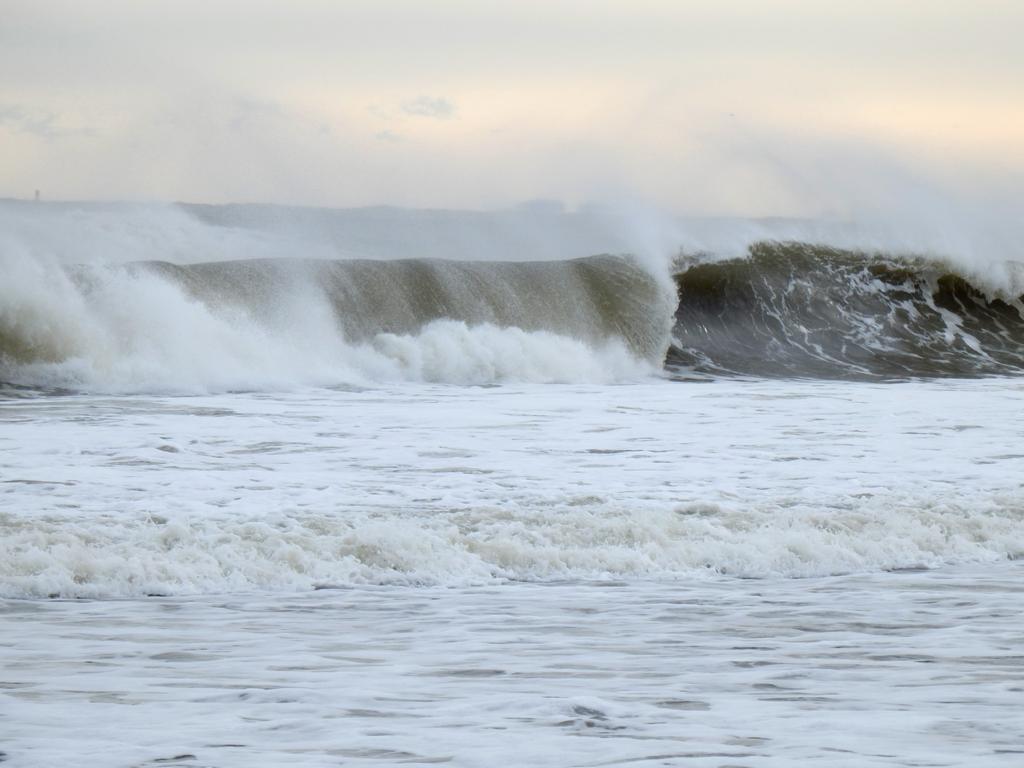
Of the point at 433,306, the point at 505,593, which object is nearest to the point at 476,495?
the point at 505,593

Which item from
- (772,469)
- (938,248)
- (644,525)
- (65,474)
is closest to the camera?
(644,525)

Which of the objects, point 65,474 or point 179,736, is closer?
point 179,736

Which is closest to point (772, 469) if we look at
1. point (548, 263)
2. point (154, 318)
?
point (154, 318)

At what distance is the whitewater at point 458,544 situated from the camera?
3.21 m

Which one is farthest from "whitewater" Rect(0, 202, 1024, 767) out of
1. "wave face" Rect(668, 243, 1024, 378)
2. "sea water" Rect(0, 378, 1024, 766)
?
"wave face" Rect(668, 243, 1024, 378)

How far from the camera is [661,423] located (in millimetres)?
10688

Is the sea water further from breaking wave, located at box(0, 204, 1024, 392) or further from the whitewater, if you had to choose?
breaking wave, located at box(0, 204, 1024, 392)

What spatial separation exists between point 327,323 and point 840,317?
361 inches

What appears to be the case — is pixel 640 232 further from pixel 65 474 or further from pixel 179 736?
pixel 179 736

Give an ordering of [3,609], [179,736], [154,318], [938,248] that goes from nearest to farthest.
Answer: [179,736] → [3,609] → [154,318] → [938,248]

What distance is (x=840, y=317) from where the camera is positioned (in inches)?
850

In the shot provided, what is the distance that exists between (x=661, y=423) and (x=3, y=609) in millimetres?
6781

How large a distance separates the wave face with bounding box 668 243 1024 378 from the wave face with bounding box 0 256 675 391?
0.91 metres

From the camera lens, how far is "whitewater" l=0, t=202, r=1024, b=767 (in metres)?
3.21
